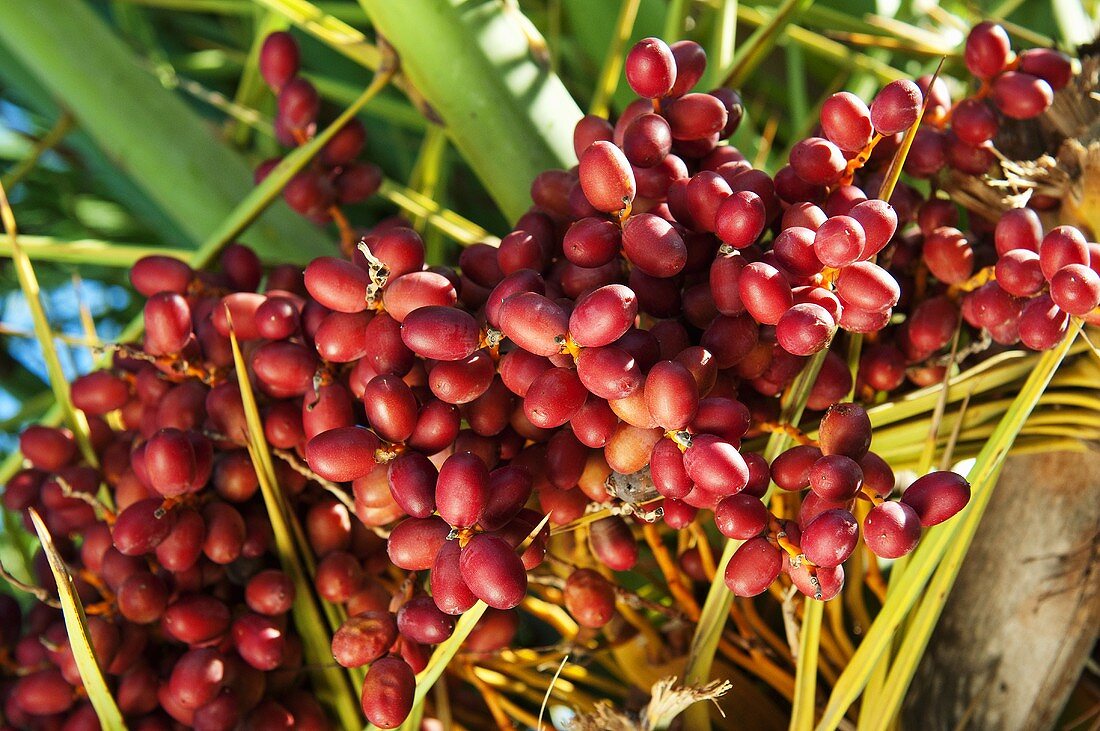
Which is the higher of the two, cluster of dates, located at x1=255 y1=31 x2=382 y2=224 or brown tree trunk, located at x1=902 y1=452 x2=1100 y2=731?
cluster of dates, located at x1=255 y1=31 x2=382 y2=224

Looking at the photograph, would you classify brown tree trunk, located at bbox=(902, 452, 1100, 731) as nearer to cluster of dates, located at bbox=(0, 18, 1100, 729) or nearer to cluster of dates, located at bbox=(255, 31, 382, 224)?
cluster of dates, located at bbox=(0, 18, 1100, 729)

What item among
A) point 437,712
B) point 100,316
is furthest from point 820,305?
point 100,316

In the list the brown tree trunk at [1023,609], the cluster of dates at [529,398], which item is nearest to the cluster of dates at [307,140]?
the cluster of dates at [529,398]

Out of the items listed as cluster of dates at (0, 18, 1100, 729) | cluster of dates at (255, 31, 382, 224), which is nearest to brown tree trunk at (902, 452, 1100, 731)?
cluster of dates at (0, 18, 1100, 729)

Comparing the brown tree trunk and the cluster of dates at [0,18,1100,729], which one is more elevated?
the cluster of dates at [0,18,1100,729]

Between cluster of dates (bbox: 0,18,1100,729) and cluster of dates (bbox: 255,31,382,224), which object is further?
cluster of dates (bbox: 255,31,382,224)

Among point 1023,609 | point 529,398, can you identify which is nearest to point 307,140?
point 529,398

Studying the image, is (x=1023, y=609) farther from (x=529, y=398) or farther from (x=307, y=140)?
(x=307, y=140)

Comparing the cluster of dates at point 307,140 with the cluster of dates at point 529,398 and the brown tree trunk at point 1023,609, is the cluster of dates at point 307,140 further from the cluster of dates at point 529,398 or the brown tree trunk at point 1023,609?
the brown tree trunk at point 1023,609
